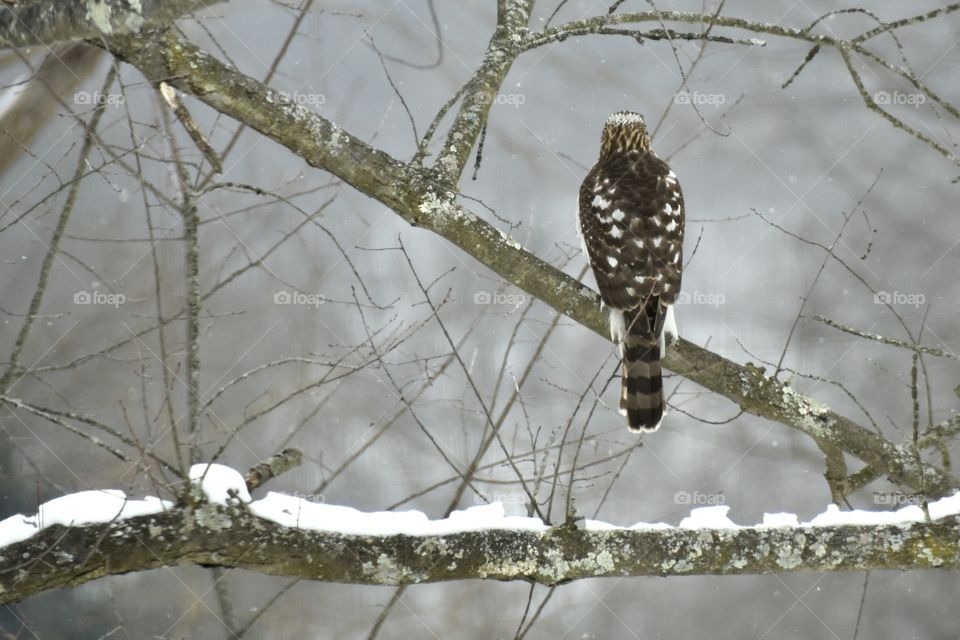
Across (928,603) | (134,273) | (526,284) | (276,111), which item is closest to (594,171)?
(526,284)

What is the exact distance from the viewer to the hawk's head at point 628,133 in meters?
4.90

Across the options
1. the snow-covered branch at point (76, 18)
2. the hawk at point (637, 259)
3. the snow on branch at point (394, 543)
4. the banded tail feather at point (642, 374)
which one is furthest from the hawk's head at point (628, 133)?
the snow-covered branch at point (76, 18)

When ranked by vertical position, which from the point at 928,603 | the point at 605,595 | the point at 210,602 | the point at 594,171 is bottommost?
the point at 210,602

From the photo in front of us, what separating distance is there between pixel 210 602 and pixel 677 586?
11.0ft

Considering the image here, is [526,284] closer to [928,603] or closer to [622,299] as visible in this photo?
[622,299]

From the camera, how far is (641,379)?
3914 millimetres

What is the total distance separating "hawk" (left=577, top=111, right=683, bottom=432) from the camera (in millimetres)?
3861

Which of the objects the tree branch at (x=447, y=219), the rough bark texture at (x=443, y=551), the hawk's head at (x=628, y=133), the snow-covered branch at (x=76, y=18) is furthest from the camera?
the hawk's head at (x=628, y=133)

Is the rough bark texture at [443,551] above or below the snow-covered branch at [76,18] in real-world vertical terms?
below

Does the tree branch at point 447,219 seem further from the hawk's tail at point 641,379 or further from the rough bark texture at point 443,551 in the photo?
the rough bark texture at point 443,551

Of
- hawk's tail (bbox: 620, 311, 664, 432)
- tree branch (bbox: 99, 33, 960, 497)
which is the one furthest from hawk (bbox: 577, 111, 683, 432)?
tree branch (bbox: 99, 33, 960, 497)

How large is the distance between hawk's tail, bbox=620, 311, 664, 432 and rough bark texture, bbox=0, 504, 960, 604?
0.91 metres

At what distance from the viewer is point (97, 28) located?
2.75m

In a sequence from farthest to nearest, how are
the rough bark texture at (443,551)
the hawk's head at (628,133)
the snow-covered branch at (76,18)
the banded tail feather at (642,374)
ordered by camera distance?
the hawk's head at (628,133) → the banded tail feather at (642,374) → the rough bark texture at (443,551) → the snow-covered branch at (76,18)
